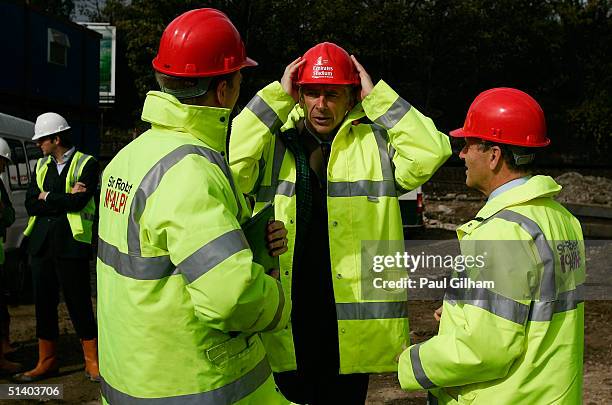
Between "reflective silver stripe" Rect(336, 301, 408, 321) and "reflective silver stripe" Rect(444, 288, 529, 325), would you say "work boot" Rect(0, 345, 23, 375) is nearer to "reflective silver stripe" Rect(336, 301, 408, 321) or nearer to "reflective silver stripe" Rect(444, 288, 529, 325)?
"reflective silver stripe" Rect(336, 301, 408, 321)

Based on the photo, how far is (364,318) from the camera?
3332mm

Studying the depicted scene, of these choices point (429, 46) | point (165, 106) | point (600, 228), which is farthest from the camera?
point (429, 46)

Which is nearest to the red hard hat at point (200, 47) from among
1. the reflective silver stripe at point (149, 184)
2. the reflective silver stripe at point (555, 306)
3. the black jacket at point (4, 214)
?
the reflective silver stripe at point (149, 184)

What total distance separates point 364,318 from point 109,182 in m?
1.43

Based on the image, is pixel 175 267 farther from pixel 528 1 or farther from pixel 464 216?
pixel 528 1

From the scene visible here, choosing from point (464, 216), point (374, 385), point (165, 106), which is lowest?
point (464, 216)

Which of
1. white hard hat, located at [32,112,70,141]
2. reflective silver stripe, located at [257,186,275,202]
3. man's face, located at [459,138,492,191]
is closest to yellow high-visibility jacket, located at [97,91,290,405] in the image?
man's face, located at [459,138,492,191]

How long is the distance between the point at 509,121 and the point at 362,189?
895mm

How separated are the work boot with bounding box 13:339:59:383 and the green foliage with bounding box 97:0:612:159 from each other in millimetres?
27808

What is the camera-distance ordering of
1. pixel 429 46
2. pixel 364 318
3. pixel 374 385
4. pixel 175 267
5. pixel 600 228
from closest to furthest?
pixel 175 267, pixel 364 318, pixel 374 385, pixel 600 228, pixel 429 46

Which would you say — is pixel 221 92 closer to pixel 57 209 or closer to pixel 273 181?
pixel 273 181

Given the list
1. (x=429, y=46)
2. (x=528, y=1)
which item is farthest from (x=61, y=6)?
(x=528, y=1)

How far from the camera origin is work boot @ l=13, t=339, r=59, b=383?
595 cm

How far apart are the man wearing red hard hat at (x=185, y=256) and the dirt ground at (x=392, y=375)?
3.39 m
